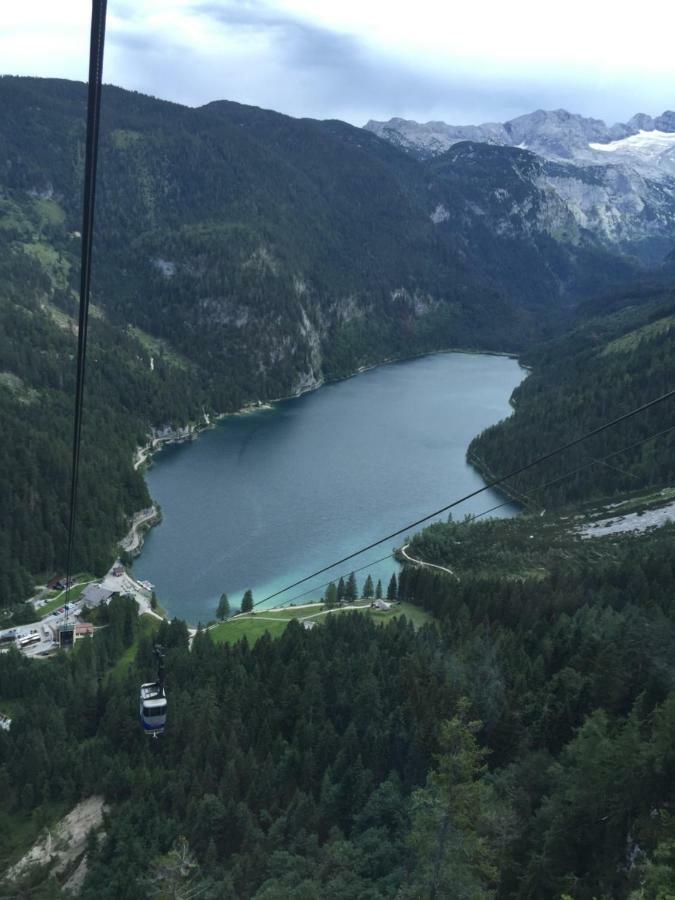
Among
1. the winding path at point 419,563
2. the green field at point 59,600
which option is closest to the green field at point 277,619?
the winding path at point 419,563

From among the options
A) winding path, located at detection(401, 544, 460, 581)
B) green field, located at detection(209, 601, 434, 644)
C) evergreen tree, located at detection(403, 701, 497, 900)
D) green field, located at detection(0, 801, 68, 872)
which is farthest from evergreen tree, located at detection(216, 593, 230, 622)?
evergreen tree, located at detection(403, 701, 497, 900)

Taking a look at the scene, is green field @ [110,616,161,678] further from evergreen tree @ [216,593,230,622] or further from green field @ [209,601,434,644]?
green field @ [209,601,434,644]

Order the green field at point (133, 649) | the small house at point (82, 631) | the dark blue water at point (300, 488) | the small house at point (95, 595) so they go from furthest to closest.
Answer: the dark blue water at point (300, 488) < the small house at point (95, 595) < the small house at point (82, 631) < the green field at point (133, 649)

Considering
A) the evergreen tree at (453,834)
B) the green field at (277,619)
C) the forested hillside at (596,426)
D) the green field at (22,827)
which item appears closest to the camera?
the evergreen tree at (453,834)

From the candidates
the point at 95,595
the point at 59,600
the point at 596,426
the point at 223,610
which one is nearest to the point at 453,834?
the point at 223,610

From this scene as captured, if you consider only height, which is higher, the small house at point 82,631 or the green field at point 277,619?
the green field at point 277,619

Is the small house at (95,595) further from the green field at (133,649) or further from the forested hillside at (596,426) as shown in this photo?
the forested hillside at (596,426)
